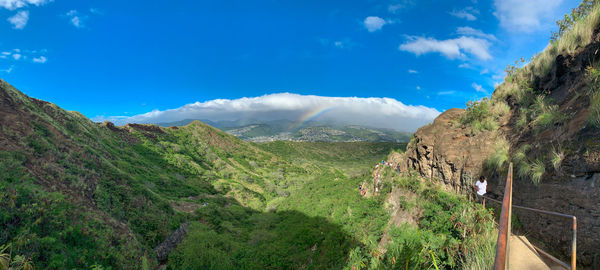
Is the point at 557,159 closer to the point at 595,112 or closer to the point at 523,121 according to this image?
the point at 595,112

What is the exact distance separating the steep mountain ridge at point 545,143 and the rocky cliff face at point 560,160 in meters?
0.02

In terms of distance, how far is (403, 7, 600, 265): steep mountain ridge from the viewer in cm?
Answer: 479

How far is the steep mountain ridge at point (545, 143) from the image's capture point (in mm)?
4789

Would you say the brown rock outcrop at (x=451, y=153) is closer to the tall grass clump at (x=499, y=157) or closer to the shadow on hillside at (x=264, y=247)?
the tall grass clump at (x=499, y=157)

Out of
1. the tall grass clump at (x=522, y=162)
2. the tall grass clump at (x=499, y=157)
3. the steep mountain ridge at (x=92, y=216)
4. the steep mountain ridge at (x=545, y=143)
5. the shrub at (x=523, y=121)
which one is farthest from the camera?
the steep mountain ridge at (x=92, y=216)

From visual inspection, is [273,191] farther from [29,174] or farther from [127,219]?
[29,174]

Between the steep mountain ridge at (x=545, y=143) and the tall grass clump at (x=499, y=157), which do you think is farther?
the tall grass clump at (x=499, y=157)

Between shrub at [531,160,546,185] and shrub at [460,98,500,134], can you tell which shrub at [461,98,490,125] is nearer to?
shrub at [460,98,500,134]

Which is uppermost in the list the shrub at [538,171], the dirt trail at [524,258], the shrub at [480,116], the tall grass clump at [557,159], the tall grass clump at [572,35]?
the tall grass clump at [572,35]

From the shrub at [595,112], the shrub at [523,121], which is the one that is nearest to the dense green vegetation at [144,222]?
the shrub at [595,112]

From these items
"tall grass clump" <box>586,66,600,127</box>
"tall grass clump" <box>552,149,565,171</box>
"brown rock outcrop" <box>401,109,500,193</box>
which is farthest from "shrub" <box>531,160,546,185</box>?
"brown rock outcrop" <box>401,109,500,193</box>

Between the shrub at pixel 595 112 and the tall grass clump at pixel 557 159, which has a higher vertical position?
the shrub at pixel 595 112

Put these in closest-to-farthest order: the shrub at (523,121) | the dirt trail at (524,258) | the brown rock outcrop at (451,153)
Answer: the dirt trail at (524,258) < the shrub at (523,121) < the brown rock outcrop at (451,153)

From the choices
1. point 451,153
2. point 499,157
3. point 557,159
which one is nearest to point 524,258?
point 557,159
